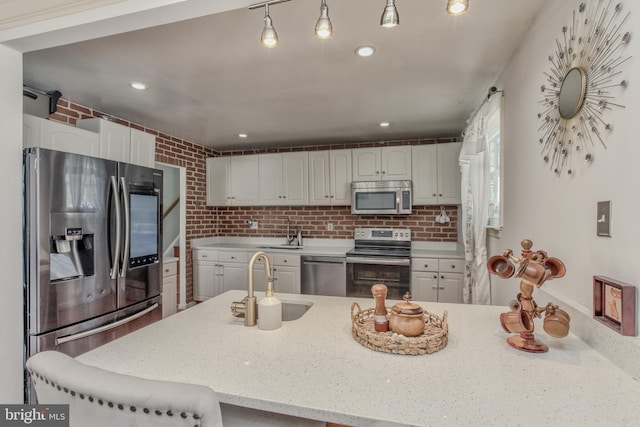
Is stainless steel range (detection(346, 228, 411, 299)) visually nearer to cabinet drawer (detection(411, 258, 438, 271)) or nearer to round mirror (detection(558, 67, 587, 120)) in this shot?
cabinet drawer (detection(411, 258, 438, 271))

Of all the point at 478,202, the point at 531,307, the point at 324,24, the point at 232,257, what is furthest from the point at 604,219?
the point at 232,257

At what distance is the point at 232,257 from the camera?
407 cm

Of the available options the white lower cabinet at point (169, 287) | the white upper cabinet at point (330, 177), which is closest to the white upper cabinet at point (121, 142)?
the white lower cabinet at point (169, 287)

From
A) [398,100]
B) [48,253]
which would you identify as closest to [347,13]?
[398,100]

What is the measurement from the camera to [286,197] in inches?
166

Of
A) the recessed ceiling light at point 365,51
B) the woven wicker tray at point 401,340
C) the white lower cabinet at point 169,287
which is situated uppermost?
the recessed ceiling light at point 365,51

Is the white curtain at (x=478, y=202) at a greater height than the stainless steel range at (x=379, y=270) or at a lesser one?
greater

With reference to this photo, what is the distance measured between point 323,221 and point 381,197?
94cm

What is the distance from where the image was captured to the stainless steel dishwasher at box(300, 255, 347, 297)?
11.9 feet

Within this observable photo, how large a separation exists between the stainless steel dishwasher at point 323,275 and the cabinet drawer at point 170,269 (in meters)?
1.54

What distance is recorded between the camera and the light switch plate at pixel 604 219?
1.02m

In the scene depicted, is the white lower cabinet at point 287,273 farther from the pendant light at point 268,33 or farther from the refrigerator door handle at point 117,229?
the pendant light at point 268,33

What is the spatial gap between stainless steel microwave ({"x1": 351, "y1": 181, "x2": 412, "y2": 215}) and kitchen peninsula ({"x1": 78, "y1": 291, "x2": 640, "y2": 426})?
246cm

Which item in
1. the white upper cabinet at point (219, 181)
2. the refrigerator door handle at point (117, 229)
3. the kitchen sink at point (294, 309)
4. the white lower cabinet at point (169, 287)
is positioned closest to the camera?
the kitchen sink at point (294, 309)
